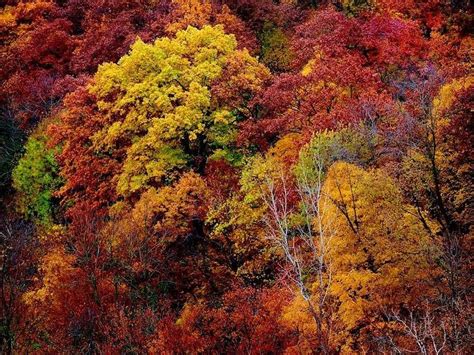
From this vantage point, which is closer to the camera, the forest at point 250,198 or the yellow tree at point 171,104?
the forest at point 250,198

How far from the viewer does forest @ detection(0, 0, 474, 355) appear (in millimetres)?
20875

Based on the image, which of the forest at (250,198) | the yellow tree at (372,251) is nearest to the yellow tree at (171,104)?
the forest at (250,198)

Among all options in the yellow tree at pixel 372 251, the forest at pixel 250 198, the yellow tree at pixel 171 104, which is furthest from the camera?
the yellow tree at pixel 171 104

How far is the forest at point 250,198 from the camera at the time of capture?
20875mm

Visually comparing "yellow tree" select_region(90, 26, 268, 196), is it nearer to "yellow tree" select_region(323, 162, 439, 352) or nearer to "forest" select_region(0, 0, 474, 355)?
"forest" select_region(0, 0, 474, 355)

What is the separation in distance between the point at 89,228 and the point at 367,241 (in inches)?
565

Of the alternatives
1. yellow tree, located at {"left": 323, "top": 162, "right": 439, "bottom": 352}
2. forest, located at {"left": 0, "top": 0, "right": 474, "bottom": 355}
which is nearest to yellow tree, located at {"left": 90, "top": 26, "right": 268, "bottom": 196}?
forest, located at {"left": 0, "top": 0, "right": 474, "bottom": 355}

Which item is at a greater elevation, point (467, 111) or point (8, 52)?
point (467, 111)

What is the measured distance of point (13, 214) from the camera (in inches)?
1500

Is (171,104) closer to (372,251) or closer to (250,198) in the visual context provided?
(250,198)

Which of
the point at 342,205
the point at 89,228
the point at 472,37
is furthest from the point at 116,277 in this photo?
the point at 472,37

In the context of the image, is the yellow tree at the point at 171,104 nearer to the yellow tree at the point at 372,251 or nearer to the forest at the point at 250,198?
the forest at the point at 250,198

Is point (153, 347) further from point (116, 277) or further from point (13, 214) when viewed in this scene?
point (13, 214)

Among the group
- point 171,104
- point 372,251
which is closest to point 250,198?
point 372,251
